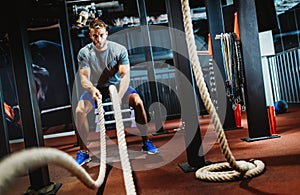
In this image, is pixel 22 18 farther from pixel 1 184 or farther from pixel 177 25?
pixel 1 184

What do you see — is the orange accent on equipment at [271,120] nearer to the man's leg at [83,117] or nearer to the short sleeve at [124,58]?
the short sleeve at [124,58]

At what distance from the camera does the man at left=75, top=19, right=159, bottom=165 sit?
3166mm

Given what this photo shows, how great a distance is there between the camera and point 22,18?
223 centimetres

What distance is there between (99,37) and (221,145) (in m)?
2.04

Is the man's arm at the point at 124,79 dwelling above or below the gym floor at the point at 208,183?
above

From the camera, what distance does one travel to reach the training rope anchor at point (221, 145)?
1542 millimetres

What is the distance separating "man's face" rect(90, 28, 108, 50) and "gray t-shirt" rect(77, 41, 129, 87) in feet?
0.22

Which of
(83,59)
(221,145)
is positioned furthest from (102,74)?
(221,145)

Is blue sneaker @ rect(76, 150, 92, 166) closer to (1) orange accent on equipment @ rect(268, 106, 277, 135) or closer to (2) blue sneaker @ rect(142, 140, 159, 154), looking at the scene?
(2) blue sneaker @ rect(142, 140, 159, 154)

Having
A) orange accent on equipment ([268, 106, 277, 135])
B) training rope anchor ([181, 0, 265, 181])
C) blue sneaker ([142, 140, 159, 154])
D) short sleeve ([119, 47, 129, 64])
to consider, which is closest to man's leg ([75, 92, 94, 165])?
short sleeve ([119, 47, 129, 64])

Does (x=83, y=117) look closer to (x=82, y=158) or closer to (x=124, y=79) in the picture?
(x=82, y=158)

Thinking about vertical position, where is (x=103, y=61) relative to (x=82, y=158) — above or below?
above

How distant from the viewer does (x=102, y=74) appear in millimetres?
3420

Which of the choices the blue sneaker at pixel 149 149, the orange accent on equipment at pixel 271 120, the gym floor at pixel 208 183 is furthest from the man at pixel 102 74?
the orange accent on equipment at pixel 271 120
